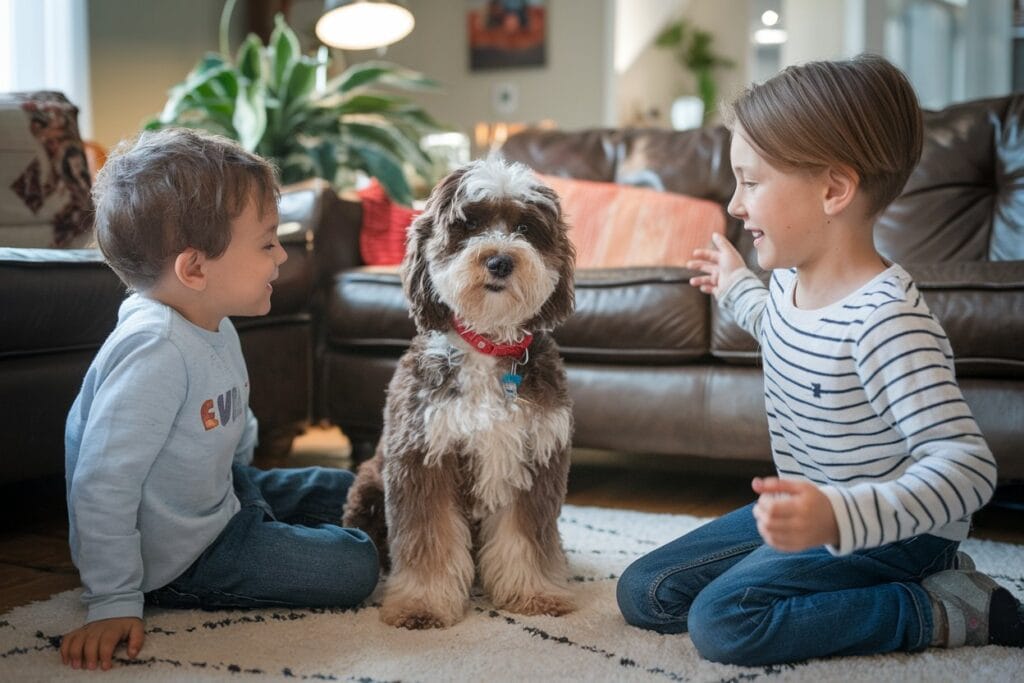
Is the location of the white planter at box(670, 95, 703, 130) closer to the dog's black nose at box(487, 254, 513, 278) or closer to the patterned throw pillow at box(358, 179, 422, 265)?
the patterned throw pillow at box(358, 179, 422, 265)

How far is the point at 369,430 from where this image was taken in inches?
111

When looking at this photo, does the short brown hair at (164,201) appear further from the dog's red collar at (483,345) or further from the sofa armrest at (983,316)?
the sofa armrest at (983,316)

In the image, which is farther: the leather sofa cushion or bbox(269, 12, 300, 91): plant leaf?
bbox(269, 12, 300, 91): plant leaf

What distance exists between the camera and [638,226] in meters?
3.09

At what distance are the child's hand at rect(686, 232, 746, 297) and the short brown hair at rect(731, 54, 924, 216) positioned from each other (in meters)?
0.36

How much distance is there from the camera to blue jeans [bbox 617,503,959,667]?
4.57 feet

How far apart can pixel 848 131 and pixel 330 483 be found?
1161mm

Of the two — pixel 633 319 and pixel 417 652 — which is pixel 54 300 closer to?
pixel 417 652

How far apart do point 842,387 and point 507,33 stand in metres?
5.47

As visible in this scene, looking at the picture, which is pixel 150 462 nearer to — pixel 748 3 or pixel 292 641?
pixel 292 641

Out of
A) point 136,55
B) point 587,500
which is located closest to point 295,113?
point 136,55

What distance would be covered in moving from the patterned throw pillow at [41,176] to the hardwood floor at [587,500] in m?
0.67

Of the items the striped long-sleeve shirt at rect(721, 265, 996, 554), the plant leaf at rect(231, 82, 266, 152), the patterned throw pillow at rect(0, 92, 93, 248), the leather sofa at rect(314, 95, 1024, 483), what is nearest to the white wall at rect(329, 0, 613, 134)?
the plant leaf at rect(231, 82, 266, 152)

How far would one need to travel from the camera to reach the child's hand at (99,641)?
1387 millimetres
